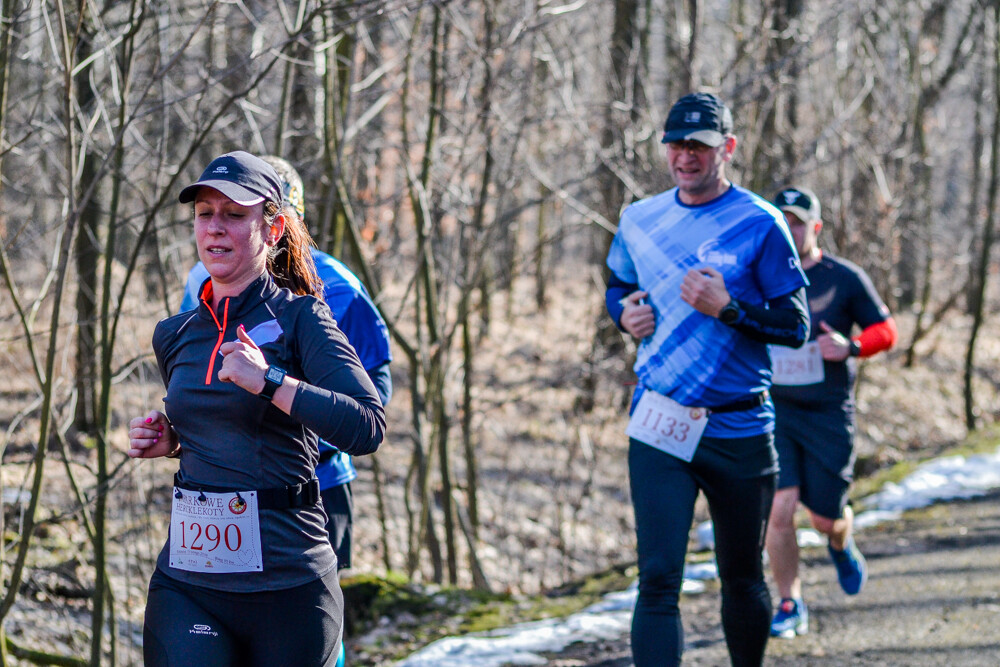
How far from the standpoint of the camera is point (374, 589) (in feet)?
18.8

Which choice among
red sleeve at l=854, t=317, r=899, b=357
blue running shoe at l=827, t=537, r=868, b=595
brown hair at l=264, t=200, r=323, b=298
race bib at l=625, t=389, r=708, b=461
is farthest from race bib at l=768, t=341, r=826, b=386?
brown hair at l=264, t=200, r=323, b=298

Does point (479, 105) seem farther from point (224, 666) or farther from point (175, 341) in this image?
point (224, 666)

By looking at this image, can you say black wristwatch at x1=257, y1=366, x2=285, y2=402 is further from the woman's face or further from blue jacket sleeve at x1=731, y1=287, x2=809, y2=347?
blue jacket sleeve at x1=731, y1=287, x2=809, y2=347

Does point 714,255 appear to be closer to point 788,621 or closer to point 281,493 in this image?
point 281,493

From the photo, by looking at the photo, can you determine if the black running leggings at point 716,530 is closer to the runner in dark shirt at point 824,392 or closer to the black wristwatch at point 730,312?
the black wristwatch at point 730,312

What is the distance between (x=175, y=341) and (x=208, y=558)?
1.81ft

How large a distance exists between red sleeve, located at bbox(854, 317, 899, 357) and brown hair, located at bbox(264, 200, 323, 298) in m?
3.33

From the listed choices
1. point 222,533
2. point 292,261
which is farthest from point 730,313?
point 222,533

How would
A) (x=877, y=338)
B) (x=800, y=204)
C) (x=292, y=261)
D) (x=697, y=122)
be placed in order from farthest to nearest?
(x=877, y=338) < (x=800, y=204) < (x=697, y=122) < (x=292, y=261)

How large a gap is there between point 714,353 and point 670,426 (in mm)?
303

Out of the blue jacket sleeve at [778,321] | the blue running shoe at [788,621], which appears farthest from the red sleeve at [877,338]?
the blue jacket sleeve at [778,321]

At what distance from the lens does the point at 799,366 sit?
517 centimetres

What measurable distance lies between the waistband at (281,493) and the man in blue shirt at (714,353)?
4.34 feet

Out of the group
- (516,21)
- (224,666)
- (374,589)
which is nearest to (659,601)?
(224,666)
